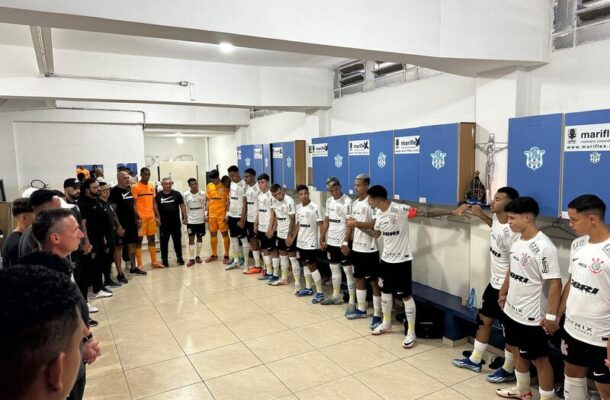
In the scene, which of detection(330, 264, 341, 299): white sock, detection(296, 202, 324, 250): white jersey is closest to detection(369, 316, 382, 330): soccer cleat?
detection(330, 264, 341, 299): white sock

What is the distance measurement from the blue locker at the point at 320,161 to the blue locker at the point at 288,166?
1.94 feet

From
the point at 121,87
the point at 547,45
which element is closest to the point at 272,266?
the point at 121,87

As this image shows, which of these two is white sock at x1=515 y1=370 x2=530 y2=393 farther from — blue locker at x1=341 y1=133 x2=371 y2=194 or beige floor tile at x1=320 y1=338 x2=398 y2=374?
blue locker at x1=341 y1=133 x2=371 y2=194

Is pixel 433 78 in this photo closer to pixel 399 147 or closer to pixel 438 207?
pixel 399 147

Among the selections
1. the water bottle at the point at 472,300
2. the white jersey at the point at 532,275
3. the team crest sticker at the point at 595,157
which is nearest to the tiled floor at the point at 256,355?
the water bottle at the point at 472,300

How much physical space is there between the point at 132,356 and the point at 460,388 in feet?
9.65

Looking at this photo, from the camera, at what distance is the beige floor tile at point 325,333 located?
4.06m

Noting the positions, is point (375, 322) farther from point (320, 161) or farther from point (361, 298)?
point (320, 161)

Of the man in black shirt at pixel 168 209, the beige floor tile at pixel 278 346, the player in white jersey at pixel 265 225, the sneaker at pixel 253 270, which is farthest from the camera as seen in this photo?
the man in black shirt at pixel 168 209

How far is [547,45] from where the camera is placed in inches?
134

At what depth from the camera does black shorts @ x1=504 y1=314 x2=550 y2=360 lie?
9.04 ft

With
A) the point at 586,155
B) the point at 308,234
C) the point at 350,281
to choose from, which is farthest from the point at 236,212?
the point at 586,155

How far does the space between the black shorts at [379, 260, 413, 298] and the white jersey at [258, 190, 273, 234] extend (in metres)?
2.48

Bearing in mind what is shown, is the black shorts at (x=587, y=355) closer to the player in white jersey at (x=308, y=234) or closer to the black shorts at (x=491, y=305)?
the black shorts at (x=491, y=305)
